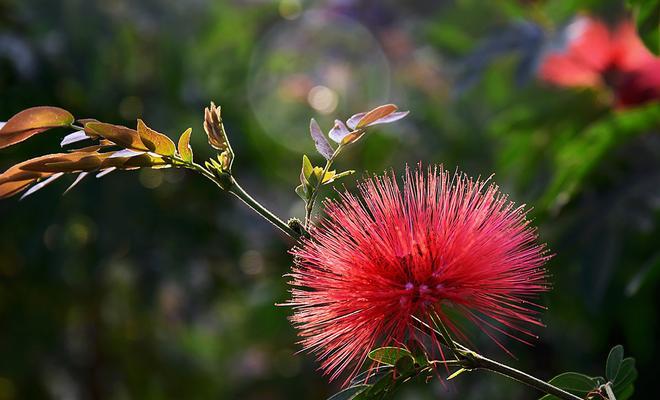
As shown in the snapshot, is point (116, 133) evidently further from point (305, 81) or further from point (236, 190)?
point (305, 81)

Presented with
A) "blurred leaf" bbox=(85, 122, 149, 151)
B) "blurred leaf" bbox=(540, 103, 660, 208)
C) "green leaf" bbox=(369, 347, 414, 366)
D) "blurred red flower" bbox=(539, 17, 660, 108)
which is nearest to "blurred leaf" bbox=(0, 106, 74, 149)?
"blurred leaf" bbox=(85, 122, 149, 151)

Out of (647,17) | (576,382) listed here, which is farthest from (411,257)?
(647,17)

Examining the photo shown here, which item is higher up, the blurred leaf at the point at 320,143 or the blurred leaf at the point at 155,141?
the blurred leaf at the point at 155,141

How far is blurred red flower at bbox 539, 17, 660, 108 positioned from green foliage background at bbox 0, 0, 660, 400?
67 millimetres

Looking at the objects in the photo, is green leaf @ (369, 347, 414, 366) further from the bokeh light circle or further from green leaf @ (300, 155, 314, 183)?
the bokeh light circle

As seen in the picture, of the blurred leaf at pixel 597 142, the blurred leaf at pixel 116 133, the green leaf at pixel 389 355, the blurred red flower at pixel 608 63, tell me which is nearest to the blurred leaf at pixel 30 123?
the blurred leaf at pixel 116 133

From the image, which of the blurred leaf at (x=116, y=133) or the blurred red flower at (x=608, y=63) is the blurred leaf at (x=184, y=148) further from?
the blurred red flower at (x=608, y=63)

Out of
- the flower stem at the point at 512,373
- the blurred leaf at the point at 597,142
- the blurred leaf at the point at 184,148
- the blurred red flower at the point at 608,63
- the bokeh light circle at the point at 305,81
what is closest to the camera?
the flower stem at the point at 512,373

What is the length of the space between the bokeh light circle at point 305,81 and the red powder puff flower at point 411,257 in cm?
240

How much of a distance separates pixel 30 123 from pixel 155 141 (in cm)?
12

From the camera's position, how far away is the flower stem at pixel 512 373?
821 millimetres

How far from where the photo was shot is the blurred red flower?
2.07 m

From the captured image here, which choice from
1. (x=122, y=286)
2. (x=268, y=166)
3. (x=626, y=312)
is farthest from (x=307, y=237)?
(x=122, y=286)

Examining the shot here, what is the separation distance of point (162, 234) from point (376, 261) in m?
2.18
